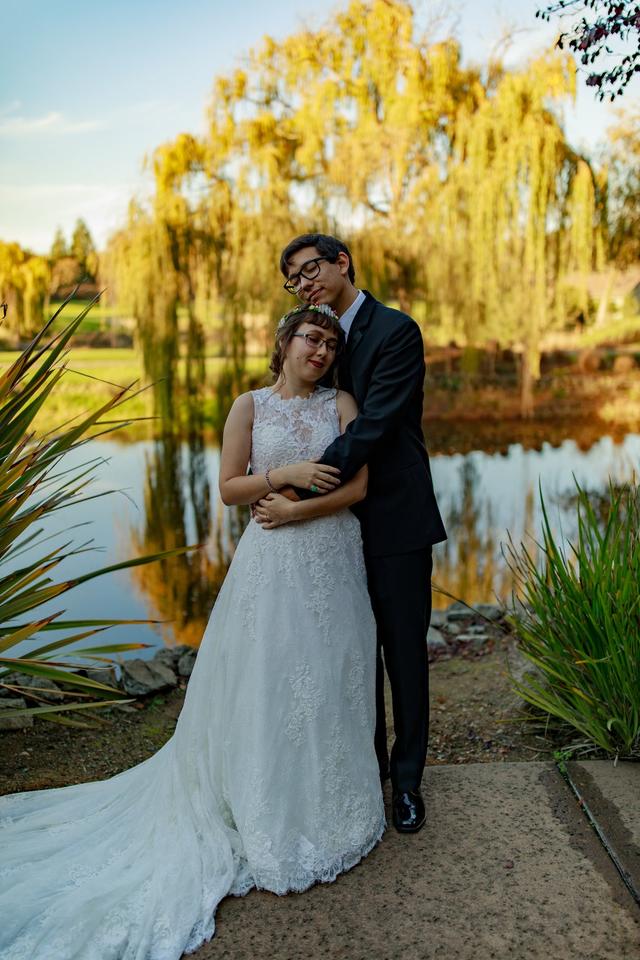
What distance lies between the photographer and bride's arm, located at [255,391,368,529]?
2.32m

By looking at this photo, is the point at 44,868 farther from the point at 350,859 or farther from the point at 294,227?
the point at 294,227

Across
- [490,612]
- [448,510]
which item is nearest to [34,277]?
[448,510]

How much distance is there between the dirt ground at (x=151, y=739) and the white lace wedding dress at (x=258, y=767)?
84cm

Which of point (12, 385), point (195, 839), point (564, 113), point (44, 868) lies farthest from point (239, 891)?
point (564, 113)

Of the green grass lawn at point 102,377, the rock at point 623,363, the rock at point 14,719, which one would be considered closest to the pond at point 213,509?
the green grass lawn at point 102,377

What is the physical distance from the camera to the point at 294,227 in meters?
9.45

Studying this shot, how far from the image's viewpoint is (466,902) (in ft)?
6.72

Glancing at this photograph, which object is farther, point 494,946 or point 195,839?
point 195,839

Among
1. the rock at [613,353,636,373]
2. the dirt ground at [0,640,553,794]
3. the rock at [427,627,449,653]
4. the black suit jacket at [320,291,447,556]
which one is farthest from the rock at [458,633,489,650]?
the rock at [613,353,636,373]

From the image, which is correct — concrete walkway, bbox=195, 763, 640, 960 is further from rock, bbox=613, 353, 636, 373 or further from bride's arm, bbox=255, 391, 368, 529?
rock, bbox=613, 353, 636, 373

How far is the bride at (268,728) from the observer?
7.13ft

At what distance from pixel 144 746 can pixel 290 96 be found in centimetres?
936

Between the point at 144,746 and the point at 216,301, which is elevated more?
the point at 216,301

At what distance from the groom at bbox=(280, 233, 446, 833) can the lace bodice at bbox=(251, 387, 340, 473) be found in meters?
0.12
